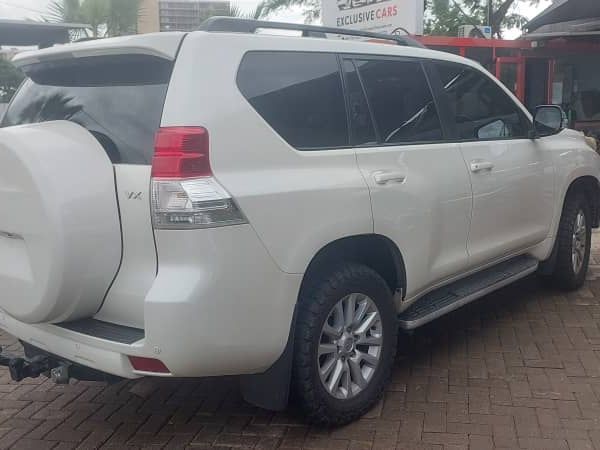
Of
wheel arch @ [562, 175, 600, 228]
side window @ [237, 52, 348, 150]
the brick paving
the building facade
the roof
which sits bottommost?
the brick paving

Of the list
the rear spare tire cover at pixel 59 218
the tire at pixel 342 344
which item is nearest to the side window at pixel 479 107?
the tire at pixel 342 344

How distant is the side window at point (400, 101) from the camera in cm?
367

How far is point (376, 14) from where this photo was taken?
11695 millimetres

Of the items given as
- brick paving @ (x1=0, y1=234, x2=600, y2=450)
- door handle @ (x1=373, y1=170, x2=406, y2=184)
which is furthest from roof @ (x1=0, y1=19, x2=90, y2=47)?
door handle @ (x1=373, y1=170, x2=406, y2=184)

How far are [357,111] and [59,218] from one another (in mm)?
1575

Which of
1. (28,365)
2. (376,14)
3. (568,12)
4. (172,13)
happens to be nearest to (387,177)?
(28,365)

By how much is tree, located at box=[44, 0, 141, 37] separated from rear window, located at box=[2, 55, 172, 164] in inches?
526

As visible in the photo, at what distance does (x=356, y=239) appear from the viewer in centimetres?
341

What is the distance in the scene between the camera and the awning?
1053 centimetres

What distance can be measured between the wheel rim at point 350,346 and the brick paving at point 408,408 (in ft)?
0.73

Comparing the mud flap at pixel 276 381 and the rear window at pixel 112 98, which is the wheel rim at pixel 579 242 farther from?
the rear window at pixel 112 98

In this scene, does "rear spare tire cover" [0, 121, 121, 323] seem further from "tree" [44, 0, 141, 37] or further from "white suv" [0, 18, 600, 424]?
"tree" [44, 0, 141, 37]

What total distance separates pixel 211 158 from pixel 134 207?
0.38m

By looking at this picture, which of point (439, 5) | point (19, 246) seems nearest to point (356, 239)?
point (19, 246)
